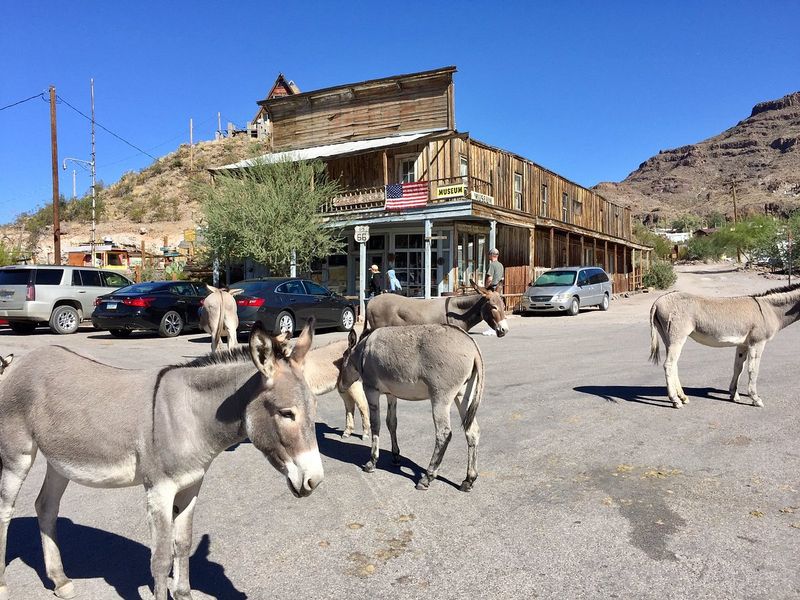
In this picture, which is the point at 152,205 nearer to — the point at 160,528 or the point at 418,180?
the point at 418,180

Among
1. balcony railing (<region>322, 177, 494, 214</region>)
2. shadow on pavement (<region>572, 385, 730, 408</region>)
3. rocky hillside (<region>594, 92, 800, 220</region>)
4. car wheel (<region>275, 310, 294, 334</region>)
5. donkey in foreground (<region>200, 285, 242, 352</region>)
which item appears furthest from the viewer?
rocky hillside (<region>594, 92, 800, 220</region>)

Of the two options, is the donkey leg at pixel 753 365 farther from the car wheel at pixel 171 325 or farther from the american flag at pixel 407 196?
the american flag at pixel 407 196

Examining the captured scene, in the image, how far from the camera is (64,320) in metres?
16.7

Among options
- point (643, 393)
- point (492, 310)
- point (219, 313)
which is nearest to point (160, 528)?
point (492, 310)

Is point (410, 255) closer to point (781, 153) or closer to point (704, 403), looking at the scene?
point (704, 403)

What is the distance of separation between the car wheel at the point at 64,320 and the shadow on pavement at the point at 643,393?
1520cm

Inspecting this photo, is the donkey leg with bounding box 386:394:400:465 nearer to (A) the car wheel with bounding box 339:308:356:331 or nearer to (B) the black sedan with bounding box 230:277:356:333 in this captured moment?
(B) the black sedan with bounding box 230:277:356:333

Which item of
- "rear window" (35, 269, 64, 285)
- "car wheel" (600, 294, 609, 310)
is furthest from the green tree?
"car wheel" (600, 294, 609, 310)

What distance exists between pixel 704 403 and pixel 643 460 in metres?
2.90

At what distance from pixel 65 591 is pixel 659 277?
161 feet

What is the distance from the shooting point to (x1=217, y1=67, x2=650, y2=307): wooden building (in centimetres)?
2433

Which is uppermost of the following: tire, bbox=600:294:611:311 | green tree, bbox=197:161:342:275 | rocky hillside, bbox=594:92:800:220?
rocky hillside, bbox=594:92:800:220

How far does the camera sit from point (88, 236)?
163 feet

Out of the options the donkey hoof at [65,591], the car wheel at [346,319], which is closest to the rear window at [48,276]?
the car wheel at [346,319]
